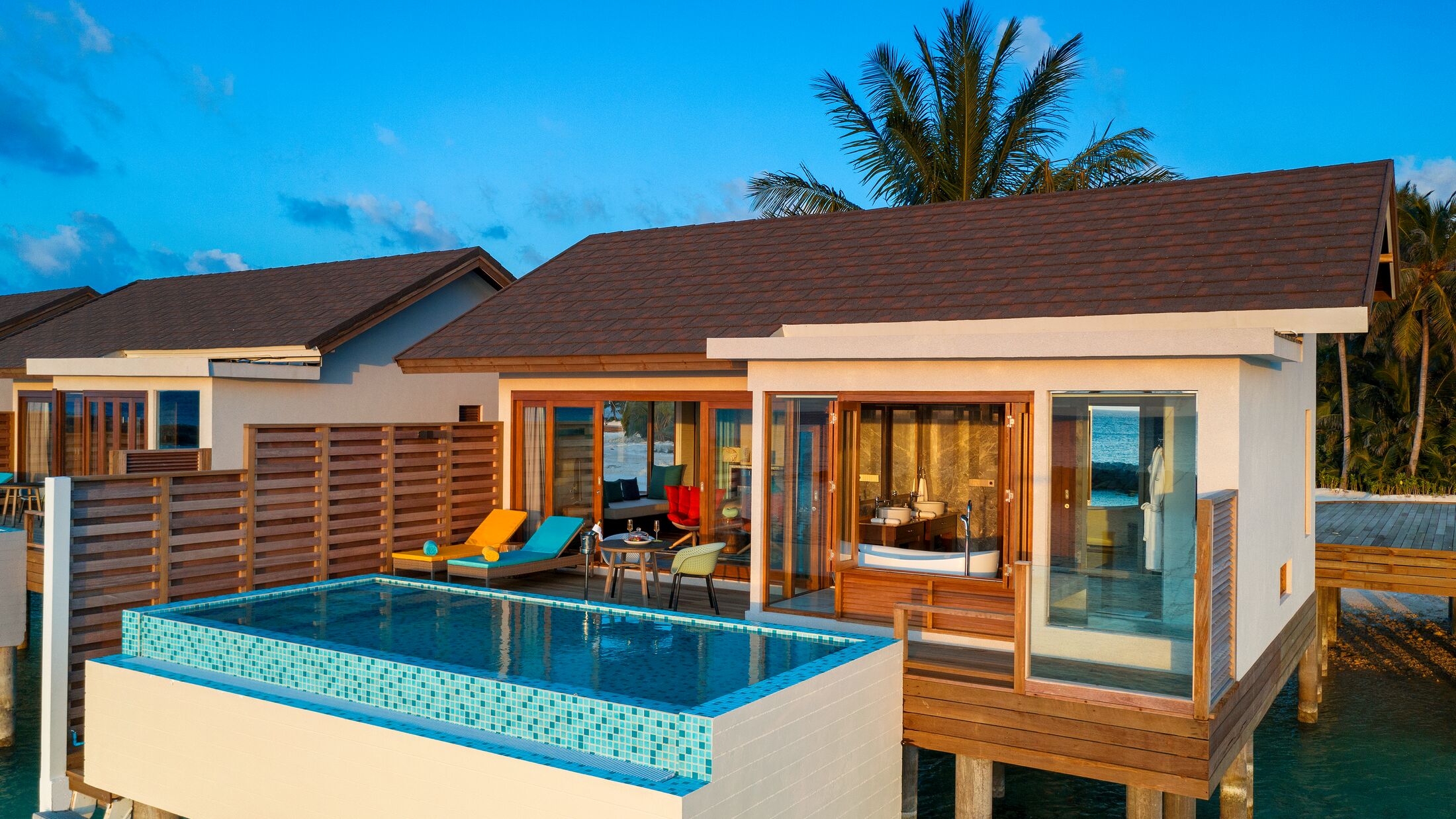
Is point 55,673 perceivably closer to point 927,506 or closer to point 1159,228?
point 927,506

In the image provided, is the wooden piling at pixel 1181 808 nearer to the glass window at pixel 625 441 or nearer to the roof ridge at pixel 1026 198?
the roof ridge at pixel 1026 198

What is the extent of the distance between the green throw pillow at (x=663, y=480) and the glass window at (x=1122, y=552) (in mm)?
7103

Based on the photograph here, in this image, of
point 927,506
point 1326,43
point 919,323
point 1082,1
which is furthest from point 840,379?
point 1326,43

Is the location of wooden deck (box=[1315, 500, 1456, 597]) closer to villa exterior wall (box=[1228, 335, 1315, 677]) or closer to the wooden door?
villa exterior wall (box=[1228, 335, 1315, 677])

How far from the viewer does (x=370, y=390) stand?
1691 centimetres

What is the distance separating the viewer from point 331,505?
480 inches

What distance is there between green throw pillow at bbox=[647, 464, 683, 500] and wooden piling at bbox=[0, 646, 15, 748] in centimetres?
815

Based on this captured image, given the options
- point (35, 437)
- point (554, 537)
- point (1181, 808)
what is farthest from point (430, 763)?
point (35, 437)

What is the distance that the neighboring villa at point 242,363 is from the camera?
48.5ft

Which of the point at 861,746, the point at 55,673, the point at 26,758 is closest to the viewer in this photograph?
the point at 861,746

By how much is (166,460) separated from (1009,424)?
10.3 m

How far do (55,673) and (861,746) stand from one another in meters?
7.08

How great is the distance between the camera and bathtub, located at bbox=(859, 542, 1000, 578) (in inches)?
390

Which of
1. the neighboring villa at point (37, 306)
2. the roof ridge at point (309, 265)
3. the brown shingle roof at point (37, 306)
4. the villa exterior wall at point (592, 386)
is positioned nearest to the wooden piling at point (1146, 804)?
the villa exterior wall at point (592, 386)
